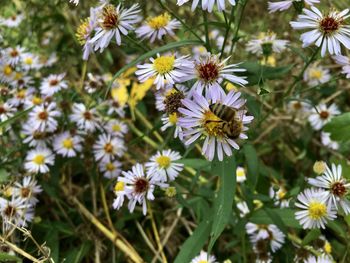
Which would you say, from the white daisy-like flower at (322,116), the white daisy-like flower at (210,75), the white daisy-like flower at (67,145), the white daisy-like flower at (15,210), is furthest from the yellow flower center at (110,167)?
the white daisy-like flower at (322,116)

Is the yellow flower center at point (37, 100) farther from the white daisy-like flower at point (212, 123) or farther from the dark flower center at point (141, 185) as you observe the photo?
the white daisy-like flower at point (212, 123)


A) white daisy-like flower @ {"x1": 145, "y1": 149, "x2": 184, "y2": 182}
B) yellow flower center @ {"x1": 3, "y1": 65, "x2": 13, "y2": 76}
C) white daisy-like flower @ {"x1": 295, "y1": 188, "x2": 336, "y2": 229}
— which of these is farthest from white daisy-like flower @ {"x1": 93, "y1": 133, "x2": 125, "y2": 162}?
white daisy-like flower @ {"x1": 295, "y1": 188, "x2": 336, "y2": 229}

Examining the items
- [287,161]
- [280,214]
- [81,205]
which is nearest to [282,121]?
[287,161]

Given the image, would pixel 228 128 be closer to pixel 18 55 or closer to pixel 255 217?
pixel 255 217

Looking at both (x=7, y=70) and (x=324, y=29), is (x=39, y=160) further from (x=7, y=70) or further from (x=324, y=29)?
(x=324, y=29)

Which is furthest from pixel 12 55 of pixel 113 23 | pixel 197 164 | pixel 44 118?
pixel 197 164

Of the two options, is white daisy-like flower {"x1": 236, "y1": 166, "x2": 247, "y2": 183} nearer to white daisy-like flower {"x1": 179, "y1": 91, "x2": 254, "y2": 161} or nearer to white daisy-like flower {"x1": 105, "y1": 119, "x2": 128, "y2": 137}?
white daisy-like flower {"x1": 105, "y1": 119, "x2": 128, "y2": 137}
